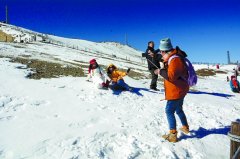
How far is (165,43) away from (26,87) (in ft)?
24.1

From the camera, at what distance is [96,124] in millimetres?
8914

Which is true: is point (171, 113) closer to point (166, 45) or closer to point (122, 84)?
point (166, 45)

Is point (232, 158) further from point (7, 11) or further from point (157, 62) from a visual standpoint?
point (7, 11)

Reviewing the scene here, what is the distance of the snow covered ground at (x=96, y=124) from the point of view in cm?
696

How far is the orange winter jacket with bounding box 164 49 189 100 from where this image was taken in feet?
23.8

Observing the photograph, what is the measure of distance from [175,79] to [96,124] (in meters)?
2.94

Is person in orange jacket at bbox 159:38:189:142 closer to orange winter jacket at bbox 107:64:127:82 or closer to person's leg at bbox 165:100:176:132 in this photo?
person's leg at bbox 165:100:176:132

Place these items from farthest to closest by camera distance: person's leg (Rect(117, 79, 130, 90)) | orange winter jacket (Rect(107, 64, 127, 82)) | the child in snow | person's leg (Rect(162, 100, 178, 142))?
the child in snow, orange winter jacket (Rect(107, 64, 127, 82)), person's leg (Rect(117, 79, 130, 90)), person's leg (Rect(162, 100, 178, 142))

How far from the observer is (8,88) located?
40.3ft

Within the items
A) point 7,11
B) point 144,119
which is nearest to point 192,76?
point 144,119

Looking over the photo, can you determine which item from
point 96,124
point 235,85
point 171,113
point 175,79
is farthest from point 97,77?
point 235,85

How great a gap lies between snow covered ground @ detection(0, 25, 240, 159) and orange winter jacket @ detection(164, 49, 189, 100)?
50.3 inches

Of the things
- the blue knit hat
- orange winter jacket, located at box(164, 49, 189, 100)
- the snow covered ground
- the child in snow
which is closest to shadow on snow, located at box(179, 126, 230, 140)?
the snow covered ground

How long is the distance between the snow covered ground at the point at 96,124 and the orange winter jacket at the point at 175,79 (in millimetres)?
1278
